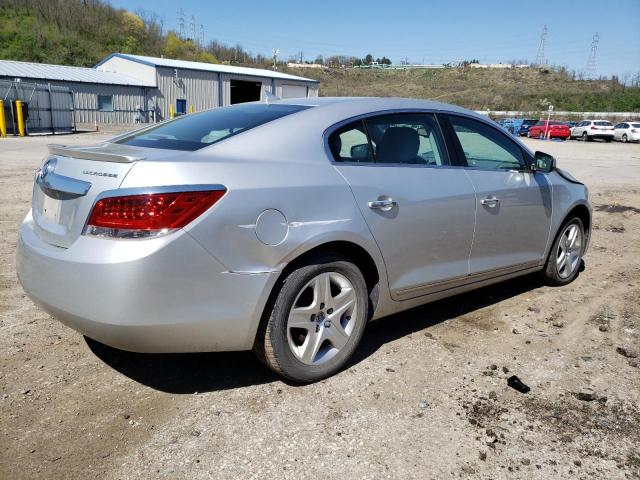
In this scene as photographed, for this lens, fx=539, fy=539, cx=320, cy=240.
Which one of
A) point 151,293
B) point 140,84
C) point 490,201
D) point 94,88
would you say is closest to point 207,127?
point 151,293

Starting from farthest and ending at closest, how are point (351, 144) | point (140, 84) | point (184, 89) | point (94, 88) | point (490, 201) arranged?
point (184, 89)
point (140, 84)
point (94, 88)
point (490, 201)
point (351, 144)

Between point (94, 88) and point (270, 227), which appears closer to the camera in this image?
point (270, 227)

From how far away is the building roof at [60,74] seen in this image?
30.9 m

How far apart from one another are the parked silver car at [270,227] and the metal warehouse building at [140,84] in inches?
1128

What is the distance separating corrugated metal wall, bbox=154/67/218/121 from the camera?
3878cm

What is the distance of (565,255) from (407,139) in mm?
2404

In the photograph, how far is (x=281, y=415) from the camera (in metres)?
2.81

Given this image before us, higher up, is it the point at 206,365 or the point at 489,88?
the point at 489,88

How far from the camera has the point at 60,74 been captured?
33.3 meters

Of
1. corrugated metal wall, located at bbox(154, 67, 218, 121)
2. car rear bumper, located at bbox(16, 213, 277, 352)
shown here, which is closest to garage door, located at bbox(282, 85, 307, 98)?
corrugated metal wall, located at bbox(154, 67, 218, 121)

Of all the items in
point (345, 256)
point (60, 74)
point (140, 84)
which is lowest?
point (345, 256)

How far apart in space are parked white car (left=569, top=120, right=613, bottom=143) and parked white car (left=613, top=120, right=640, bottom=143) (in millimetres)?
651

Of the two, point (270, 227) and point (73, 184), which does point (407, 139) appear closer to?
point (270, 227)

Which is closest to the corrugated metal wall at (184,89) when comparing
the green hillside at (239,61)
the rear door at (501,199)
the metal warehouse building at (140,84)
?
the metal warehouse building at (140,84)
